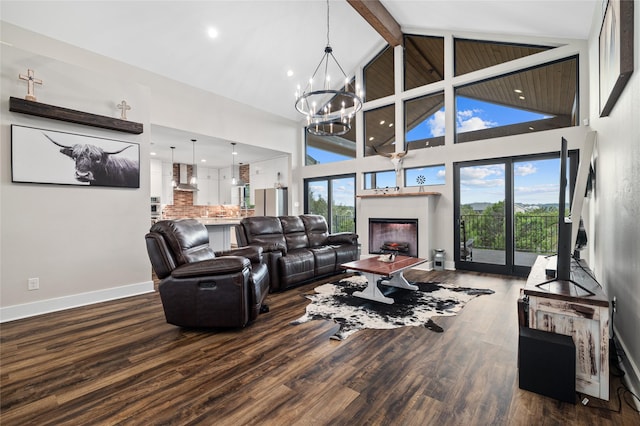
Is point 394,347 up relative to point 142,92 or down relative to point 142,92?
down

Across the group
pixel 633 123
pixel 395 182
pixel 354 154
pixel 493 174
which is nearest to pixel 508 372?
pixel 633 123

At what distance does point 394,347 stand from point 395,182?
452 centimetres

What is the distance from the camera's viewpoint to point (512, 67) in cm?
509

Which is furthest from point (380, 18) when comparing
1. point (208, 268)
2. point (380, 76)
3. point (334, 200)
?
point (208, 268)

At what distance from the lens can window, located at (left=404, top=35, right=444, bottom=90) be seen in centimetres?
596

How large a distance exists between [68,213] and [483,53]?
7.04 metres

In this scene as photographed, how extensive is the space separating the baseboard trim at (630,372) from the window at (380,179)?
475 cm

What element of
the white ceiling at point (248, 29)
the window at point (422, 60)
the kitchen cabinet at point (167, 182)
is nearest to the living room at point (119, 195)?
the white ceiling at point (248, 29)

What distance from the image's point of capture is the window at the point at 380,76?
6738 mm

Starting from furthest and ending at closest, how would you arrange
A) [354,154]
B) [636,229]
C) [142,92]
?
[354,154]
[142,92]
[636,229]

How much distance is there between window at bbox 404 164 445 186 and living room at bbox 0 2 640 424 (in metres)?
0.47

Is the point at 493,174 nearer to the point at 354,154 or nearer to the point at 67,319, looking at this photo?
the point at 354,154

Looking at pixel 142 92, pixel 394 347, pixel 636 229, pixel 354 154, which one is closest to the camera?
pixel 636 229

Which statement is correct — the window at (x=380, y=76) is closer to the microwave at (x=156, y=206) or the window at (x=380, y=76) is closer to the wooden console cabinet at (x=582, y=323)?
the wooden console cabinet at (x=582, y=323)
